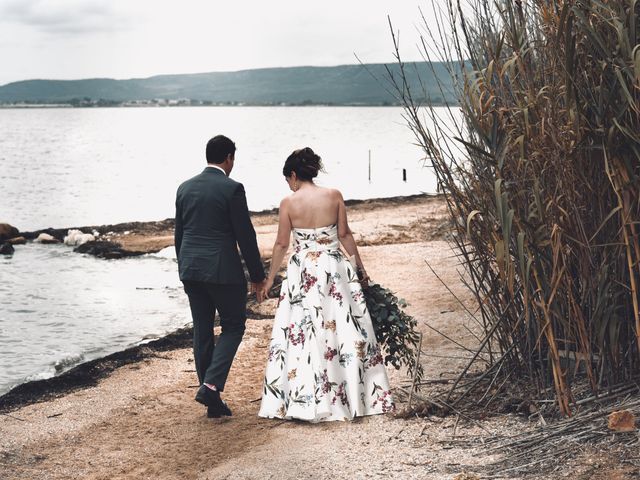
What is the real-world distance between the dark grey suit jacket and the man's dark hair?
0.09 m

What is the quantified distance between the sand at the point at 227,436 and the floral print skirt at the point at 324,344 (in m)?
0.15

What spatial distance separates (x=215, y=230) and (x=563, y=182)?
7.96ft

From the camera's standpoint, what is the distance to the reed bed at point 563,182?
5.07 meters

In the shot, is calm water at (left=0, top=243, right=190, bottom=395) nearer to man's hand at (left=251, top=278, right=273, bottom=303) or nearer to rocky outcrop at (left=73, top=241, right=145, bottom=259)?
rocky outcrop at (left=73, top=241, right=145, bottom=259)

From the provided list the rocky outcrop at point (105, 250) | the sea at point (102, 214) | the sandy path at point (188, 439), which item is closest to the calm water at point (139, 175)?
the sea at point (102, 214)

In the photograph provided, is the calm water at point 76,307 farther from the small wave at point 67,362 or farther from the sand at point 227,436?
the sand at point 227,436

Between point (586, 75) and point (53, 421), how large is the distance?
16.4 feet

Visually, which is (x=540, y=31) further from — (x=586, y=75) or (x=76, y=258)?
(x=76, y=258)

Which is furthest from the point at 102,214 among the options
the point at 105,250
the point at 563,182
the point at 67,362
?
the point at 563,182

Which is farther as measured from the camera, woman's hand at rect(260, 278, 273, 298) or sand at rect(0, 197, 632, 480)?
woman's hand at rect(260, 278, 273, 298)

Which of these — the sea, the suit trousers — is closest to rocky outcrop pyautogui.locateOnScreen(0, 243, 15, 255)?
the sea

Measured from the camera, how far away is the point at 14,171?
56094 mm

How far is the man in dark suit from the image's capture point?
6332 millimetres

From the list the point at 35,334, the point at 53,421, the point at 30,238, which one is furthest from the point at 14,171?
the point at 53,421
